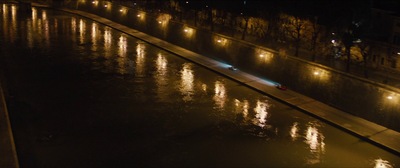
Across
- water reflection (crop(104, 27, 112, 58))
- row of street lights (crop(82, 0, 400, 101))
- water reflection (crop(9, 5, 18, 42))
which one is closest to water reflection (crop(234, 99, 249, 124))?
row of street lights (crop(82, 0, 400, 101))

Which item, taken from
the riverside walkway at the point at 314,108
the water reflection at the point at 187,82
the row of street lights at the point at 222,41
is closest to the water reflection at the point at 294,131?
the riverside walkway at the point at 314,108

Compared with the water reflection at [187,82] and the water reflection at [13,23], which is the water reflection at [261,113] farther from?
the water reflection at [13,23]

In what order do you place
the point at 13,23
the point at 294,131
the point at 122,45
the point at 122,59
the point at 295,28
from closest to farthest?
the point at 294,131 < the point at 295,28 < the point at 122,59 < the point at 122,45 < the point at 13,23

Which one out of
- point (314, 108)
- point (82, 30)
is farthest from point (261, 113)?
point (82, 30)

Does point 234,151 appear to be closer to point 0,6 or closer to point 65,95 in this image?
point 65,95

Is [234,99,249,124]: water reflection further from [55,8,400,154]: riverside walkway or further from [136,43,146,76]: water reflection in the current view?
[136,43,146,76]: water reflection

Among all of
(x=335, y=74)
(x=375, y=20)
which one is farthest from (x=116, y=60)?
(x=375, y=20)

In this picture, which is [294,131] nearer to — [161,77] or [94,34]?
[161,77]
